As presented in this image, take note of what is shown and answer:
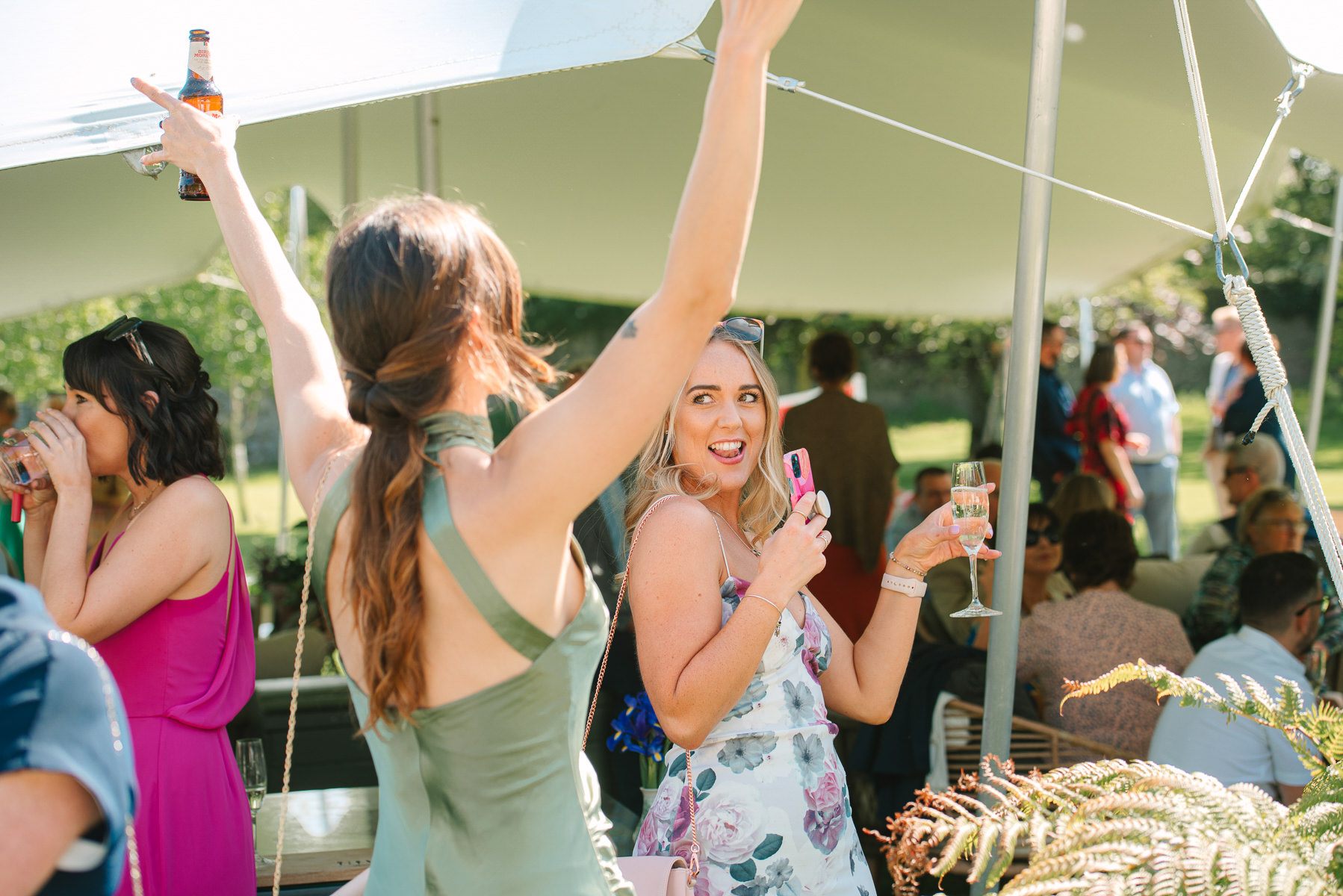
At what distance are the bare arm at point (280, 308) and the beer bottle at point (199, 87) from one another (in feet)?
0.75

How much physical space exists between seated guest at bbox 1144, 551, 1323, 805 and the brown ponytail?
2248 millimetres

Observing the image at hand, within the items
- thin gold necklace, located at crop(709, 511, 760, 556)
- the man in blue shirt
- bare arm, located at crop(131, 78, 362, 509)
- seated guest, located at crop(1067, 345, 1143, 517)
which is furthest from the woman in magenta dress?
seated guest, located at crop(1067, 345, 1143, 517)

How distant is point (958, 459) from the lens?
47.2ft

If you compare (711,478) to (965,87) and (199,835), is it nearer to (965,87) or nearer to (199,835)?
(199,835)

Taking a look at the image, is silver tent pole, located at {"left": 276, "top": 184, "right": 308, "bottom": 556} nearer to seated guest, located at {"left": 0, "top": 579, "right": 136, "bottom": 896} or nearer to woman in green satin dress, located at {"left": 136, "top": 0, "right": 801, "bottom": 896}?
woman in green satin dress, located at {"left": 136, "top": 0, "right": 801, "bottom": 896}

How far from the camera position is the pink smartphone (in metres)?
1.88

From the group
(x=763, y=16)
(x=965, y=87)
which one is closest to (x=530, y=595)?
(x=763, y=16)

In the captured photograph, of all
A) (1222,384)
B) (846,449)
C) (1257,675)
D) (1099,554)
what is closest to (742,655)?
(1257,675)

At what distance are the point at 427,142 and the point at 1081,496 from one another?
354cm

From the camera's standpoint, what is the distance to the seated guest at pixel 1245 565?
14.1 feet

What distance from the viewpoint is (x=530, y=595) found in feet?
3.41

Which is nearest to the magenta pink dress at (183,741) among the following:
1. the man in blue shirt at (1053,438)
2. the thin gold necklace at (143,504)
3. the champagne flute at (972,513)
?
the thin gold necklace at (143,504)

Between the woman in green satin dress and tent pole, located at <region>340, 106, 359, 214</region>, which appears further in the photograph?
tent pole, located at <region>340, 106, 359, 214</region>

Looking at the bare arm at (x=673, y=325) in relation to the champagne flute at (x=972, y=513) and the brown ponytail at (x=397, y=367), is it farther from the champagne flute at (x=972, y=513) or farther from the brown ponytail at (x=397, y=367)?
the champagne flute at (x=972, y=513)
